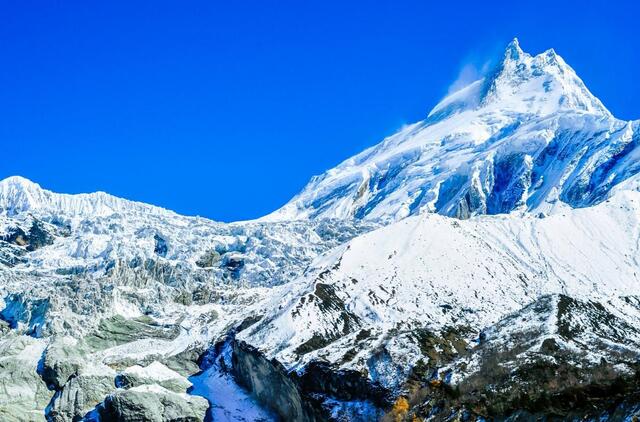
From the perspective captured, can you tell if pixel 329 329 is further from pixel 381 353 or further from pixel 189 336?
pixel 189 336

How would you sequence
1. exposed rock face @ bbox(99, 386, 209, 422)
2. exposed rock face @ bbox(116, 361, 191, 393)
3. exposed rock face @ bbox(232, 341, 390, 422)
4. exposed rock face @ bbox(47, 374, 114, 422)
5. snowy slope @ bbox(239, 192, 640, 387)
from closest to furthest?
1. exposed rock face @ bbox(232, 341, 390, 422)
2. exposed rock face @ bbox(99, 386, 209, 422)
3. snowy slope @ bbox(239, 192, 640, 387)
4. exposed rock face @ bbox(47, 374, 114, 422)
5. exposed rock face @ bbox(116, 361, 191, 393)

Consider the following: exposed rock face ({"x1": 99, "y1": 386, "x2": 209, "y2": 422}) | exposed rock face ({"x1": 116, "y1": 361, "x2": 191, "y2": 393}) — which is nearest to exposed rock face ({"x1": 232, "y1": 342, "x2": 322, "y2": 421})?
exposed rock face ({"x1": 116, "y1": 361, "x2": 191, "y2": 393})

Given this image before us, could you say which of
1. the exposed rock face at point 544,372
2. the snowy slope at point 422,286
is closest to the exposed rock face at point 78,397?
the snowy slope at point 422,286

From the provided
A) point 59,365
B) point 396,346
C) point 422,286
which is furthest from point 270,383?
point 59,365

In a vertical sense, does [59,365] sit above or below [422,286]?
above

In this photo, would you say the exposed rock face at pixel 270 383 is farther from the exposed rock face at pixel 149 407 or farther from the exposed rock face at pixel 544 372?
→ the exposed rock face at pixel 544 372

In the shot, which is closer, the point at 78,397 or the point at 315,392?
the point at 315,392

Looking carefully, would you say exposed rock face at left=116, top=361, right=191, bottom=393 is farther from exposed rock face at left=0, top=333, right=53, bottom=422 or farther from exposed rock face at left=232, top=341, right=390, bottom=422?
exposed rock face at left=0, top=333, right=53, bottom=422

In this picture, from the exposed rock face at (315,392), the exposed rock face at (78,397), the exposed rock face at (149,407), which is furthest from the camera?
the exposed rock face at (78,397)

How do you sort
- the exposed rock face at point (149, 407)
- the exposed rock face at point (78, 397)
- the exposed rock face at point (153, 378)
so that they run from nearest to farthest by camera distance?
the exposed rock face at point (149, 407) → the exposed rock face at point (78, 397) → the exposed rock face at point (153, 378)

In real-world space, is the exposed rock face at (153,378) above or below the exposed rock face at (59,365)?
below

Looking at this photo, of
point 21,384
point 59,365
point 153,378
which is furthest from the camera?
point 59,365

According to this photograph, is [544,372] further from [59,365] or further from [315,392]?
[59,365]

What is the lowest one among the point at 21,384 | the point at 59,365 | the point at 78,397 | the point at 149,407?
the point at 149,407
